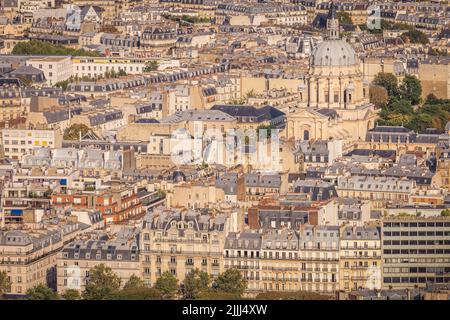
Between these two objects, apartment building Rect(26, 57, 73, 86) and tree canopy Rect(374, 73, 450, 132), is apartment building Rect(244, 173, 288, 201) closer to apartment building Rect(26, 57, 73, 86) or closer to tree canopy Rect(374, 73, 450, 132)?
tree canopy Rect(374, 73, 450, 132)

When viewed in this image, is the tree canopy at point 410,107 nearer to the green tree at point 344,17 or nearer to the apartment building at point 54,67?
the apartment building at point 54,67

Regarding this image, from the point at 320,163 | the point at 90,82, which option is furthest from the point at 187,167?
the point at 90,82

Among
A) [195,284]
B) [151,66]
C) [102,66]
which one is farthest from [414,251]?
[102,66]

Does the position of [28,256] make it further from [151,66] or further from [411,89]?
[151,66]

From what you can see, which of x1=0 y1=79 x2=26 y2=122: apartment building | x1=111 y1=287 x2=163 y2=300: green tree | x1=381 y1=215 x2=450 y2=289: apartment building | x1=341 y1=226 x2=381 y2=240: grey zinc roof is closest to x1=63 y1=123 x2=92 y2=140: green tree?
x1=0 y1=79 x2=26 y2=122: apartment building

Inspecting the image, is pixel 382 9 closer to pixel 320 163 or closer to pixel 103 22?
pixel 103 22

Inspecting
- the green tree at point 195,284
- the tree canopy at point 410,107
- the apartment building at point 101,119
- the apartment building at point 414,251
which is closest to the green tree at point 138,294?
the green tree at point 195,284
